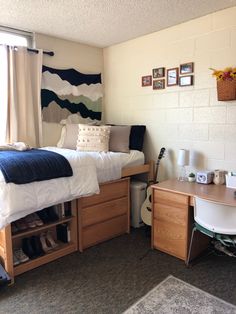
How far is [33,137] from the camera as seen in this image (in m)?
3.17

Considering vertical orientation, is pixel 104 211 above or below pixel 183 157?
below

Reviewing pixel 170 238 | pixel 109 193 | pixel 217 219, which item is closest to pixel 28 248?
pixel 109 193

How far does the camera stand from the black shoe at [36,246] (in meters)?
2.40

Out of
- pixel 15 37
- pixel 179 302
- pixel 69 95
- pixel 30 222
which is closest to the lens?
pixel 179 302

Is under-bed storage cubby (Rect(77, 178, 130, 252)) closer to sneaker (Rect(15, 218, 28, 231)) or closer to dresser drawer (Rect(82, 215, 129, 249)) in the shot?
dresser drawer (Rect(82, 215, 129, 249))

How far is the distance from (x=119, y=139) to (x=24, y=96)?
3.89ft

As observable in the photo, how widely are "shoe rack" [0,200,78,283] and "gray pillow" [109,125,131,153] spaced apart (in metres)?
0.87

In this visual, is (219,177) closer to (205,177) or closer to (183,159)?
(205,177)

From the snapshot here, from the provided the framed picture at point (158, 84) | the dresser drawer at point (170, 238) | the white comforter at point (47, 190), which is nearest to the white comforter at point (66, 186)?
the white comforter at point (47, 190)

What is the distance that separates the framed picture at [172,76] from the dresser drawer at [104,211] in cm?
138

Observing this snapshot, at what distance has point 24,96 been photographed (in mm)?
3035

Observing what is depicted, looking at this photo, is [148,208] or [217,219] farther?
[148,208]

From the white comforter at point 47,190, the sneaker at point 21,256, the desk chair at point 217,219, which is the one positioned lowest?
the sneaker at point 21,256

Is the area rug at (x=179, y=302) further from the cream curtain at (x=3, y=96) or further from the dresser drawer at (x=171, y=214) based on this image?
the cream curtain at (x=3, y=96)
